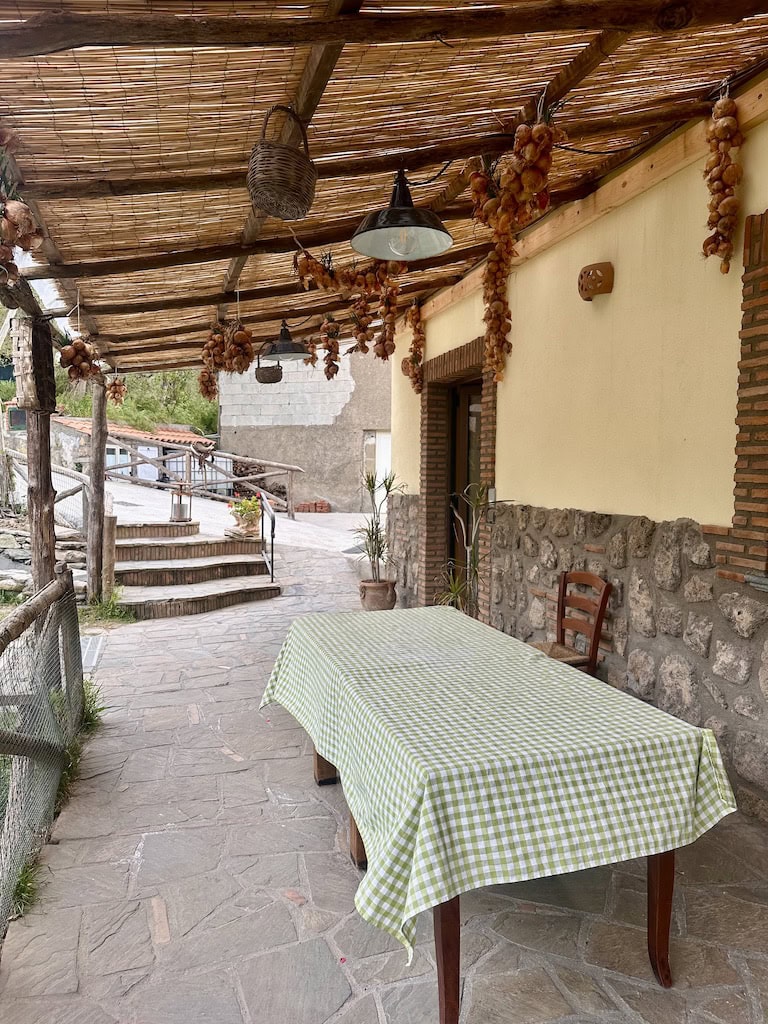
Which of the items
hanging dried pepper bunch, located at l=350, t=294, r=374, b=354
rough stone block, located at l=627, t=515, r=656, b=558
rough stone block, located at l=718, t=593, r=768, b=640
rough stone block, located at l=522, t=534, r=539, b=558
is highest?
hanging dried pepper bunch, located at l=350, t=294, r=374, b=354

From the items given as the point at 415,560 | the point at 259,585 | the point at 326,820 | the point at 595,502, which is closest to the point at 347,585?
the point at 259,585

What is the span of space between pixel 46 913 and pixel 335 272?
3.27 meters

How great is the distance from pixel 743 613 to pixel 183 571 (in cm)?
632

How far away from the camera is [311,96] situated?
2.37m

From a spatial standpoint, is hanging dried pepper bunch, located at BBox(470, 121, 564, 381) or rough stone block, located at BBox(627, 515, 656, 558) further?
rough stone block, located at BBox(627, 515, 656, 558)

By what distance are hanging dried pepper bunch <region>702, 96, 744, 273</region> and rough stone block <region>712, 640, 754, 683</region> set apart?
5.30 ft

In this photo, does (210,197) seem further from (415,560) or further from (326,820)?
(415,560)

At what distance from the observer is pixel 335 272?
152 inches

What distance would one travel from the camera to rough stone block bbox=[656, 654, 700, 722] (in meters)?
3.11

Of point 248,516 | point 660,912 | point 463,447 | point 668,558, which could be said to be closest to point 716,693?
point 668,558

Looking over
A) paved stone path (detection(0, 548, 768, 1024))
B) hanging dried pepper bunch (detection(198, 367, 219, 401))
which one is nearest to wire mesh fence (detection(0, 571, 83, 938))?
paved stone path (detection(0, 548, 768, 1024))

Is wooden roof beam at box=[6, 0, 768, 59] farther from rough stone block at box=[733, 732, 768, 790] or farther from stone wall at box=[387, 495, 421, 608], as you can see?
stone wall at box=[387, 495, 421, 608]

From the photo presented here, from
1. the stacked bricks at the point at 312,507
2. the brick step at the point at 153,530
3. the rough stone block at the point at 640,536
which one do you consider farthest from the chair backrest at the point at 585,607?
the stacked bricks at the point at 312,507

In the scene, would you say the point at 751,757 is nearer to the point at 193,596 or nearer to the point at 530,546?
the point at 530,546
